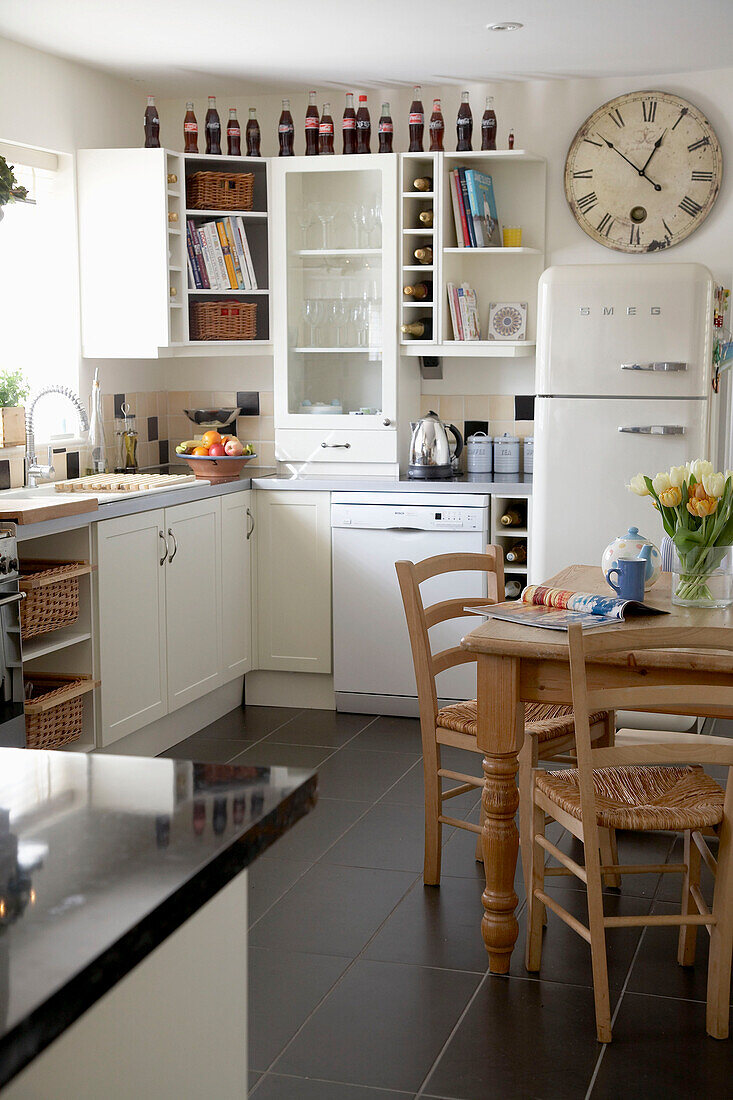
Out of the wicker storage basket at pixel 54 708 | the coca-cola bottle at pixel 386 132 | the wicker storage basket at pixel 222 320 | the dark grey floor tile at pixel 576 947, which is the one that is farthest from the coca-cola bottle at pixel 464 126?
the dark grey floor tile at pixel 576 947

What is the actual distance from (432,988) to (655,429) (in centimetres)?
240

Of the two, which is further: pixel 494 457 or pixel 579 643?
pixel 494 457

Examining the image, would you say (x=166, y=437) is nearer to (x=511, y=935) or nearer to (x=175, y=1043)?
(x=511, y=935)

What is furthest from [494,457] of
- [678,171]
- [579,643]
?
[579,643]

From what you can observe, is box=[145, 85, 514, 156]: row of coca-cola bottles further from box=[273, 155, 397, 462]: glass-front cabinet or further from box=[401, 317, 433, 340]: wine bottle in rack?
box=[401, 317, 433, 340]: wine bottle in rack

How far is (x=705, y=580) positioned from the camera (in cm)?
290

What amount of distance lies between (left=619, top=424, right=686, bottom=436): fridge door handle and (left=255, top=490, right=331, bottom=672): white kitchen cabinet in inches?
50.6

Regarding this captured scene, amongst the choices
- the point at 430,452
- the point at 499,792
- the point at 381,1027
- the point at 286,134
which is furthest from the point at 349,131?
the point at 381,1027

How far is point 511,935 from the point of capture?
2742 mm

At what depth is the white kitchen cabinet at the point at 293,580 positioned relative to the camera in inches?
195

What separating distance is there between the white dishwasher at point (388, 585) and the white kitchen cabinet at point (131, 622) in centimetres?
89

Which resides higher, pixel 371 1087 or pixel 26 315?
pixel 26 315

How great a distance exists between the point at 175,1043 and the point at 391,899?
216 centimetres

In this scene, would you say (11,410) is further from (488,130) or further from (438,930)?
(438,930)
